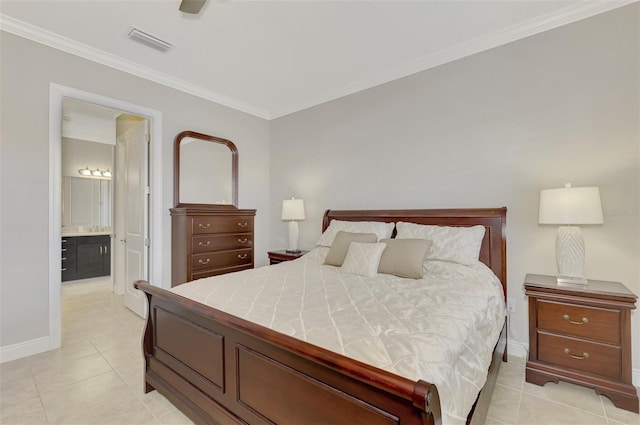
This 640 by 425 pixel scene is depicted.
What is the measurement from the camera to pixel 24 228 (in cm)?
254

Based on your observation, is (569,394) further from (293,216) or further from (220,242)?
(220,242)

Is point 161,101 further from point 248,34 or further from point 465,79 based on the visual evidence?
point 465,79

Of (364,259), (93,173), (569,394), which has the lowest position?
(569,394)

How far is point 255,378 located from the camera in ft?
4.49

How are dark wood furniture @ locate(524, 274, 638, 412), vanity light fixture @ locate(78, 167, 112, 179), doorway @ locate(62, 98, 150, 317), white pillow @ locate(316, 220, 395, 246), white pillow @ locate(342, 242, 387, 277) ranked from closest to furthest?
dark wood furniture @ locate(524, 274, 638, 412), white pillow @ locate(342, 242, 387, 277), white pillow @ locate(316, 220, 395, 246), doorway @ locate(62, 98, 150, 317), vanity light fixture @ locate(78, 167, 112, 179)

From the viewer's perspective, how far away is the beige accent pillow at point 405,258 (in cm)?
232

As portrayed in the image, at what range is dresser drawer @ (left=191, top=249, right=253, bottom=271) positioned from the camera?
11.1 ft

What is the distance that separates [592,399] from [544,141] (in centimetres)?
191

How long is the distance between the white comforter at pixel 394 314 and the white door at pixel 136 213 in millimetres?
1836

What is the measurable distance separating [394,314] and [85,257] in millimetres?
6155

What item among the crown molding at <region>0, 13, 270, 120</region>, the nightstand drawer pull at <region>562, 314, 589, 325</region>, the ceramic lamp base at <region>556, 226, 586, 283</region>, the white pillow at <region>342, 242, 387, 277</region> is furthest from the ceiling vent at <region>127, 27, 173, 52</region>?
the nightstand drawer pull at <region>562, 314, 589, 325</region>

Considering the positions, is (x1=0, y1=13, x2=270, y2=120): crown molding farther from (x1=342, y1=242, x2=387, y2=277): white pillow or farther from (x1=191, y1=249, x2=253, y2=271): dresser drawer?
(x1=342, y1=242, x2=387, y2=277): white pillow

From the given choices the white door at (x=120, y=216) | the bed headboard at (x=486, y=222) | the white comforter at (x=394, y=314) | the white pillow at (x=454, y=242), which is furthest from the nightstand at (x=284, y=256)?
the white door at (x=120, y=216)

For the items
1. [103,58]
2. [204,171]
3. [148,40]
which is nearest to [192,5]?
[148,40]
